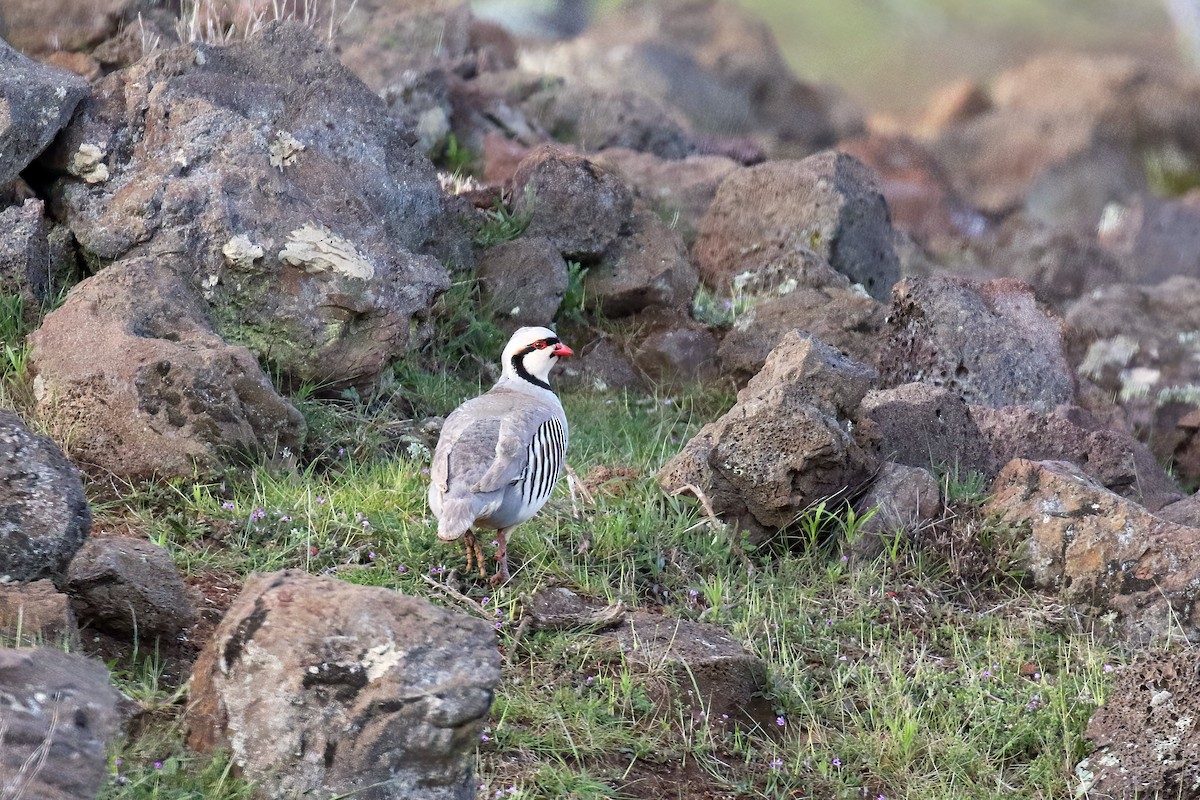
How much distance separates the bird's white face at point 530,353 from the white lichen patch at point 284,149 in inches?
61.5

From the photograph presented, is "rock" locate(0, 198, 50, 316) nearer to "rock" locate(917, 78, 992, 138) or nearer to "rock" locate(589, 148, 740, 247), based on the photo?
"rock" locate(589, 148, 740, 247)

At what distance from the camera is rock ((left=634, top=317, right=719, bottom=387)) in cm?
773

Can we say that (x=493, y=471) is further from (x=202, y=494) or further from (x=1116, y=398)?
(x=1116, y=398)

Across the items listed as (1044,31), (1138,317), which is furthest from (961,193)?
(1044,31)

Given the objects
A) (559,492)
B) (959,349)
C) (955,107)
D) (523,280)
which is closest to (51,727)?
(559,492)

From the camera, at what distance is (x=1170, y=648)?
483 centimetres

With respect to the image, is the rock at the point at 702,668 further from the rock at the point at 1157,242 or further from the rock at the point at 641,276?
the rock at the point at 1157,242

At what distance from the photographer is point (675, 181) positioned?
9.78 meters

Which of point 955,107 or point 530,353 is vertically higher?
point 530,353

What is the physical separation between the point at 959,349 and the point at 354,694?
177 inches

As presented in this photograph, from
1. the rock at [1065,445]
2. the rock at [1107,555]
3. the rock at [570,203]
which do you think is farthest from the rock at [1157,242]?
the rock at [1107,555]

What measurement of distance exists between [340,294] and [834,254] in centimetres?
336

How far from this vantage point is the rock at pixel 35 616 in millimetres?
3811

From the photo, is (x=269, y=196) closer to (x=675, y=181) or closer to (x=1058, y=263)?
(x=675, y=181)
